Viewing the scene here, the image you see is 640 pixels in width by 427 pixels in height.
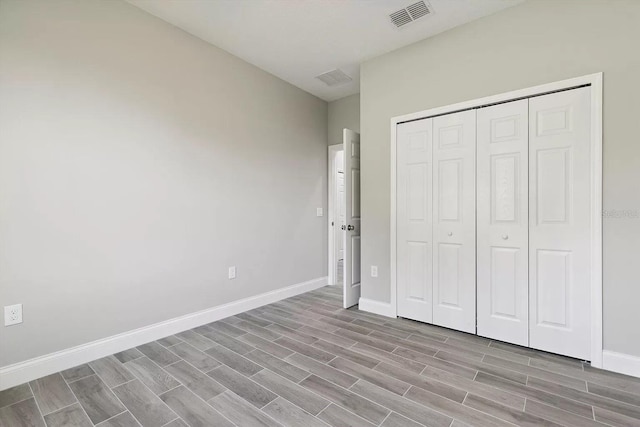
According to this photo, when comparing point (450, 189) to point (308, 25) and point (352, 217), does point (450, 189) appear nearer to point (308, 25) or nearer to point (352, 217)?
point (352, 217)

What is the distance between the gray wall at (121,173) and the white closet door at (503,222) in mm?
2321

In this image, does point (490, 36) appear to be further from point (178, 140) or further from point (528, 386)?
point (178, 140)

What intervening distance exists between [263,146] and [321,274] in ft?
6.77

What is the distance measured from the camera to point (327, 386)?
6.25 feet

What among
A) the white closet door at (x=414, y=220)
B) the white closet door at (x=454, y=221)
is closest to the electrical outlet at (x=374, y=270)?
the white closet door at (x=414, y=220)

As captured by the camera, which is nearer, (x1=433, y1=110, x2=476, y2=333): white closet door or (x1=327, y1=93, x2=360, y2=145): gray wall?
(x1=433, y1=110, x2=476, y2=333): white closet door

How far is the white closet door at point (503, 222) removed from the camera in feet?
7.92

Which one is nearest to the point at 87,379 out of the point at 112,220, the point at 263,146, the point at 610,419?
the point at 112,220

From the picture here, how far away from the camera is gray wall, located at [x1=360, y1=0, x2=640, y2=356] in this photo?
2010 mm

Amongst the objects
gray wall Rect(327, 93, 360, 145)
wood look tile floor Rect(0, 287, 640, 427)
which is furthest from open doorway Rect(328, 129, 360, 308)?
wood look tile floor Rect(0, 287, 640, 427)

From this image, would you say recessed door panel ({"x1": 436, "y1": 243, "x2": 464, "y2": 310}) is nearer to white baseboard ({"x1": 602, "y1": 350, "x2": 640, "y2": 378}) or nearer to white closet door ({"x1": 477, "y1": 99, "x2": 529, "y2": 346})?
white closet door ({"x1": 477, "y1": 99, "x2": 529, "y2": 346})

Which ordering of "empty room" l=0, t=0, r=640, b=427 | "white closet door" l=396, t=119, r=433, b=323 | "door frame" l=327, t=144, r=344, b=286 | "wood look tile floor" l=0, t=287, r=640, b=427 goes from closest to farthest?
"wood look tile floor" l=0, t=287, r=640, b=427
"empty room" l=0, t=0, r=640, b=427
"white closet door" l=396, t=119, r=433, b=323
"door frame" l=327, t=144, r=344, b=286

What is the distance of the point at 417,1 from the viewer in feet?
7.79

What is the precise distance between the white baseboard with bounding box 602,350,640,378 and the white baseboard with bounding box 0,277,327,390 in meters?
3.06
